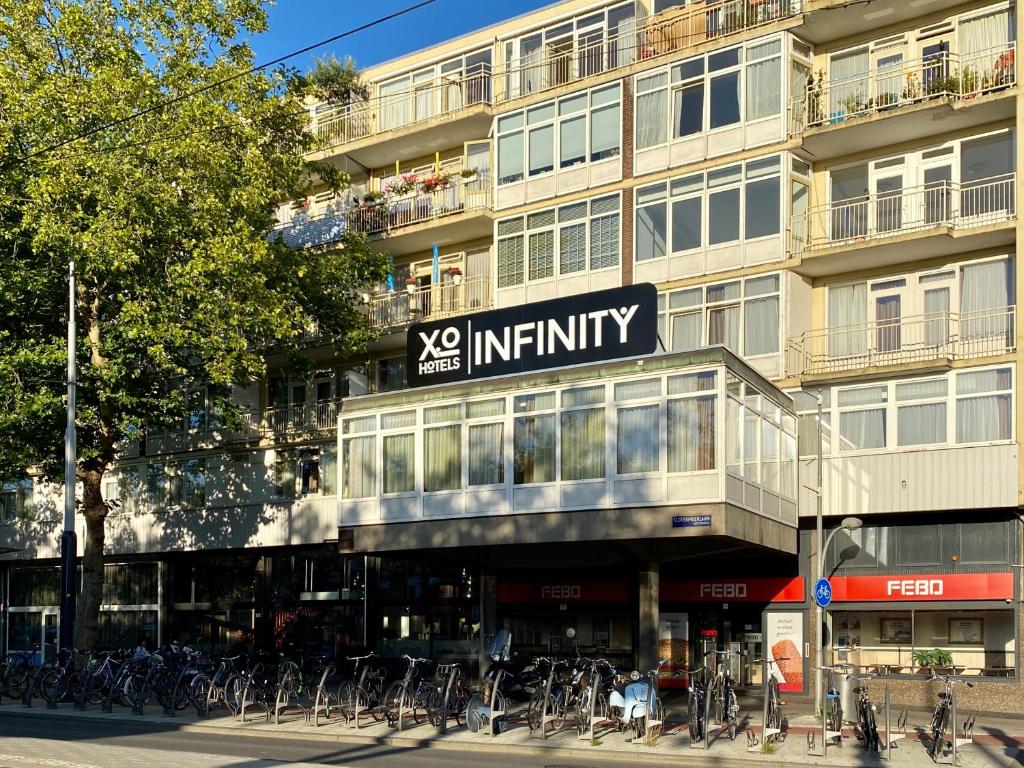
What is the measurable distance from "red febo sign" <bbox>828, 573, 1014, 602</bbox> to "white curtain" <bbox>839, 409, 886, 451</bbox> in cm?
296

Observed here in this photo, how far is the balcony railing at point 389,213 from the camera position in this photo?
37.1 metres

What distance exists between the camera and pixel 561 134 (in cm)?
3472

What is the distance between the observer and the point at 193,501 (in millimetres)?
41250

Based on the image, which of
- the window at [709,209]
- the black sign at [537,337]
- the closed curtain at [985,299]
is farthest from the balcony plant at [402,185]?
the closed curtain at [985,299]

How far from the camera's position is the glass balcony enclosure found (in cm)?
2473

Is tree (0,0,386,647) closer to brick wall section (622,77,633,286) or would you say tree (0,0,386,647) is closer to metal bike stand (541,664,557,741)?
brick wall section (622,77,633,286)

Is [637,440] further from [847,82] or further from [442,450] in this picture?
[847,82]

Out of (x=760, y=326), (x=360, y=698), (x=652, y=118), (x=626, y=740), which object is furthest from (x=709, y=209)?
(x=360, y=698)

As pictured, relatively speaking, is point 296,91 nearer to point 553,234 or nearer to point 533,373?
point 553,234

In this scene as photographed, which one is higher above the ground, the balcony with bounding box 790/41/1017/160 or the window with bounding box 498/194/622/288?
the balcony with bounding box 790/41/1017/160

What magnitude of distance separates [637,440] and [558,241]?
10303 millimetres

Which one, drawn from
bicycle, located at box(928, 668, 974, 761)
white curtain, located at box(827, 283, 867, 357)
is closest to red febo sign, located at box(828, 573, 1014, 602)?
white curtain, located at box(827, 283, 867, 357)

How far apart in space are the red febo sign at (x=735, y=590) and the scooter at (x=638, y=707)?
8.91m

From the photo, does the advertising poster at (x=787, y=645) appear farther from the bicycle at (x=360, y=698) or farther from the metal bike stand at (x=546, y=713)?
the bicycle at (x=360, y=698)
